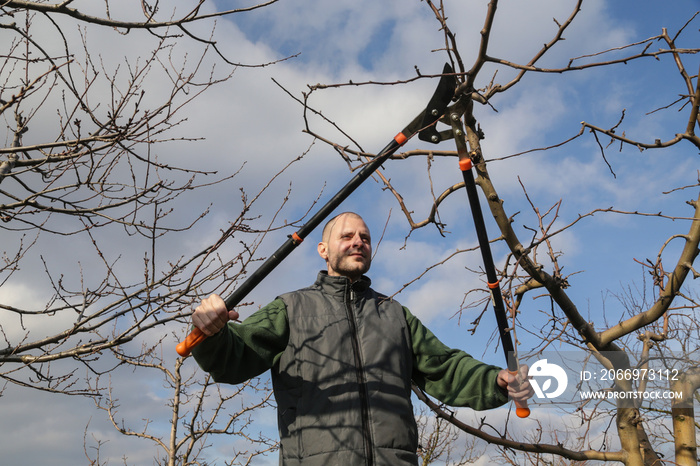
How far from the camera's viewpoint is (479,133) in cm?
346

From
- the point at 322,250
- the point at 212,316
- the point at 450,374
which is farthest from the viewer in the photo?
the point at 322,250

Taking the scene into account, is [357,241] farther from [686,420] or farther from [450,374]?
[686,420]

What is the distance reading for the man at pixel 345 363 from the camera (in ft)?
8.96

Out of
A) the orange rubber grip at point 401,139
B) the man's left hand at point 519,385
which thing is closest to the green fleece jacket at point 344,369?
the man's left hand at point 519,385

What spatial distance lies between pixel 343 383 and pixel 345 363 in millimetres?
102

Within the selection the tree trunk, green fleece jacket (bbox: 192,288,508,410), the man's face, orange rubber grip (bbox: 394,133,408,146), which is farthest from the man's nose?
the tree trunk

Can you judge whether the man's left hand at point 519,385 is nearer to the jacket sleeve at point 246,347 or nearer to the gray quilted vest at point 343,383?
the gray quilted vest at point 343,383

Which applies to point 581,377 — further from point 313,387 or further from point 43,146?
point 43,146

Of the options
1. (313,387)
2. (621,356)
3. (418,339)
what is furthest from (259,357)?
(621,356)

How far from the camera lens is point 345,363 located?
2898 mm

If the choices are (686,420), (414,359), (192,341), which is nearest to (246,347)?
(192,341)

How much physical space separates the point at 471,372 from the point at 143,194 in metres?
2.85

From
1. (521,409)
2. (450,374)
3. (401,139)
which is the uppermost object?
(401,139)

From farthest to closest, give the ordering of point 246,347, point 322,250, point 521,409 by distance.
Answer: point 322,250, point 246,347, point 521,409
